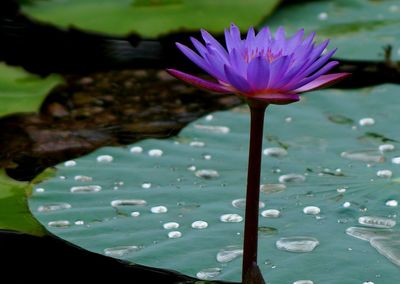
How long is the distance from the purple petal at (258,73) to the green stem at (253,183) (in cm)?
3

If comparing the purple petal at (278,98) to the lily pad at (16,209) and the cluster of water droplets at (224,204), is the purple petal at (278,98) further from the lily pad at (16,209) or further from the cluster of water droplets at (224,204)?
the lily pad at (16,209)

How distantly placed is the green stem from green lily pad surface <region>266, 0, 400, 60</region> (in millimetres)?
1231

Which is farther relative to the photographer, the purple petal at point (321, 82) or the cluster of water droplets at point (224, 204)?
the cluster of water droplets at point (224, 204)

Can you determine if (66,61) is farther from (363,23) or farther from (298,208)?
(298,208)

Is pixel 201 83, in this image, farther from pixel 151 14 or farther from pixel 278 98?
pixel 151 14

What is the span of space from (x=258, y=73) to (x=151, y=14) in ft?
5.01

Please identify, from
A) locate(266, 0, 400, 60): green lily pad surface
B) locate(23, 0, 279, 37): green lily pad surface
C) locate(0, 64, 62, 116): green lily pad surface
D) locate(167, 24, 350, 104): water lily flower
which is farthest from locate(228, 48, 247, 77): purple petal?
locate(23, 0, 279, 37): green lily pad surface

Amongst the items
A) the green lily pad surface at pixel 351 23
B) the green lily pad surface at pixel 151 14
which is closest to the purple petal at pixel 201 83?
the green lily pad surface at pixel 351 23

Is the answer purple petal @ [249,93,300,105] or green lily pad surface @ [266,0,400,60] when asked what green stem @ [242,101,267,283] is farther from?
green lily pad surface @ [266,0,400,60]

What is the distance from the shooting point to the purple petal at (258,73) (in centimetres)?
93

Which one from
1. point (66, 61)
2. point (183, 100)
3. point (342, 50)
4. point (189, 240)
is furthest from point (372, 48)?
point (189, 240)

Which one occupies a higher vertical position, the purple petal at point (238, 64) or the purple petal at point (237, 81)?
the purple petal at point (238, 64)

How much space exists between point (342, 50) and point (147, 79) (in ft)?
1.82

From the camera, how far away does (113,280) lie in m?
1.28
